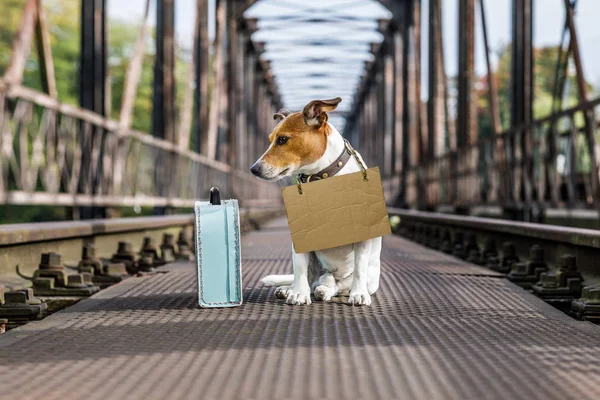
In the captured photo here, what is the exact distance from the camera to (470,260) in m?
6.59

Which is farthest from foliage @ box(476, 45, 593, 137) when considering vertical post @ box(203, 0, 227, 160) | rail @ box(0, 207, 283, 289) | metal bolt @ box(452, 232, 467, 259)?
rail @ box(0, 207, 283, 289)

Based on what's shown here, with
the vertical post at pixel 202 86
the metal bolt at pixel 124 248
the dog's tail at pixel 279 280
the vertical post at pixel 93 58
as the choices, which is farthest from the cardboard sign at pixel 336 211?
the vertical post at pixel 202 86

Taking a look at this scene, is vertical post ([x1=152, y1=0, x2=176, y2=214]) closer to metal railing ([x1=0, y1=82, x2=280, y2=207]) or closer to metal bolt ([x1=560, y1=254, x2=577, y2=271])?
metal railing ([x1=0, y1=82, x2=280, y2=207])

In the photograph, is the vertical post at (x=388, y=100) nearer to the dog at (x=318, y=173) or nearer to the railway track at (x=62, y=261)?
the railway track at (x=62, y=261)

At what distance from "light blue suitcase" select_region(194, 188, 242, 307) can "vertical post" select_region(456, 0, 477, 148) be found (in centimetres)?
933

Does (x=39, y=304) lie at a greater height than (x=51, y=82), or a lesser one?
lesser

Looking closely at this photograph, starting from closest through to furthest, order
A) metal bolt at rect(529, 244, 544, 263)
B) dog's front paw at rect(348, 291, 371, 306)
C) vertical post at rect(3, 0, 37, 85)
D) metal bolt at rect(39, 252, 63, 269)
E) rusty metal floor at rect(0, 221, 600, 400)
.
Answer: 1. rusty metal floor at rect(0, 221, 600, 400)
2. dog's front paw at rect(348, 291, 371, 306)
3. metal bolt at rect(39, 252, 63, 269)
4. metal bolt at rect(529, 244, 544, 263)
5. vertical post at rect(3, 0, 37, 85)

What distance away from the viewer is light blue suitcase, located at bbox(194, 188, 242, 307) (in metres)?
3.45

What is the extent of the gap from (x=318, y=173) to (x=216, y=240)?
1.55 ft

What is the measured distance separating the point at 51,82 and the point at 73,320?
367 centimetres

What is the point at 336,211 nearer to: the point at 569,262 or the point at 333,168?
the point at 333,168

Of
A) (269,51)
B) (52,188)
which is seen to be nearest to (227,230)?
(52,188)

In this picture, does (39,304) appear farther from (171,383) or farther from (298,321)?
(171,383)

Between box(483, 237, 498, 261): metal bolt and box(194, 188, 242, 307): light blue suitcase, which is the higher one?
box(194, 188, 242, 307): light blue suitcase
